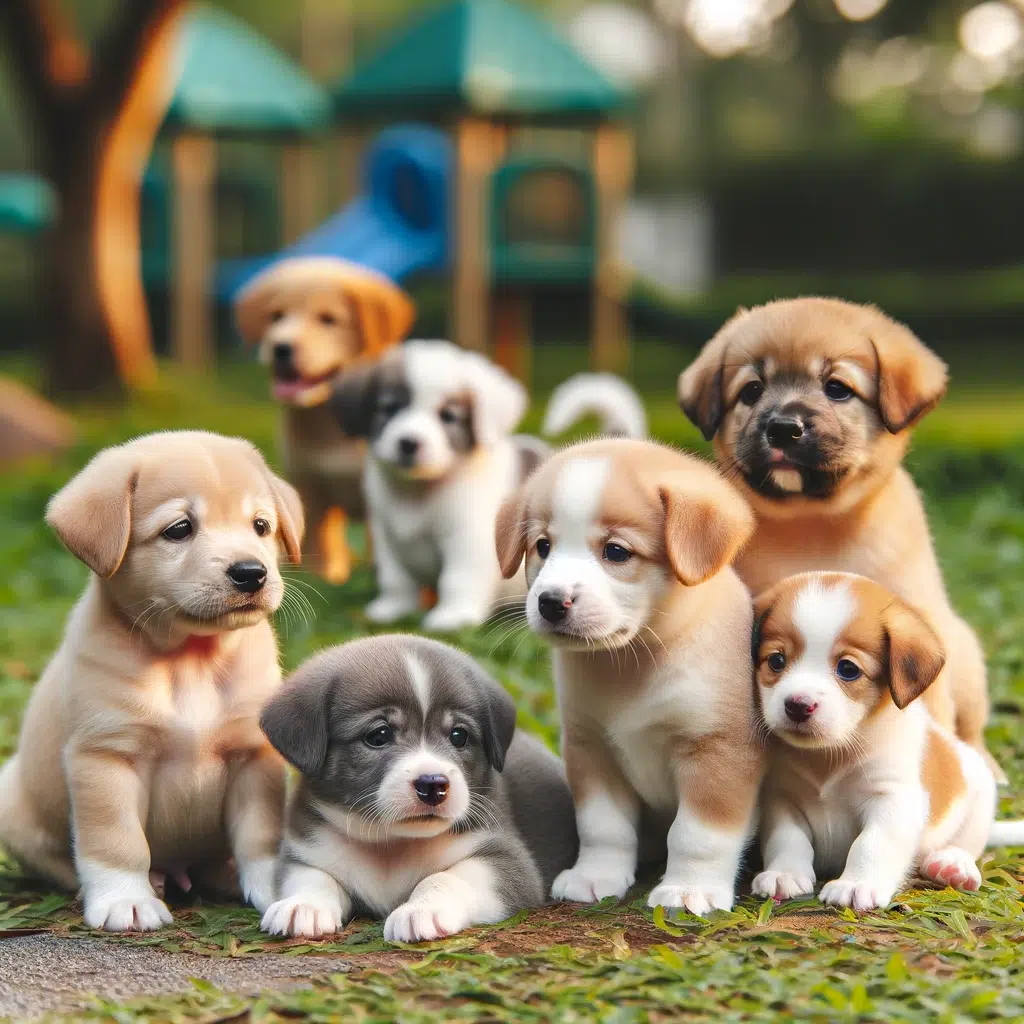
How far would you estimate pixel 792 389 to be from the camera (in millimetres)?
5020

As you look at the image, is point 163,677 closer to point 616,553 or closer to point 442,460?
point 616,553

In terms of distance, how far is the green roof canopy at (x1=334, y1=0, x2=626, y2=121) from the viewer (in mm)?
17625


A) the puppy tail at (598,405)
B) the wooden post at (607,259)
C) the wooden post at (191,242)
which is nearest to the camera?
the puppy tail at (598,405)

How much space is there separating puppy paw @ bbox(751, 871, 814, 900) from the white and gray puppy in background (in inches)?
138

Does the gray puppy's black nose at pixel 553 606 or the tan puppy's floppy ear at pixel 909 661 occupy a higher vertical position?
the gray puppy's black nose at pixel 553 606

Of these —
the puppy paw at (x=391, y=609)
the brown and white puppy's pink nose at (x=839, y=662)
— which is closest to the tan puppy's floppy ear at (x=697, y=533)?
the brown and white puppy's pink nose at (x=839, y=662)

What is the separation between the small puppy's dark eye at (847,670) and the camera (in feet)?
14.4

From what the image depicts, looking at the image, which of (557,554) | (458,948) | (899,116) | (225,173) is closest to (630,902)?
(458,948)

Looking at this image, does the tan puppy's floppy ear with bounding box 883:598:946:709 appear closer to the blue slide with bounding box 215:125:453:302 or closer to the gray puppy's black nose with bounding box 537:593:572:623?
the gray puppy's black nose with bounding box 537:593:572:623

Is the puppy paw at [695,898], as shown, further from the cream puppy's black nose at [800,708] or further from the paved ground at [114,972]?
the paved ground at [114,972]

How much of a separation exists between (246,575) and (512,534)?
814 mm

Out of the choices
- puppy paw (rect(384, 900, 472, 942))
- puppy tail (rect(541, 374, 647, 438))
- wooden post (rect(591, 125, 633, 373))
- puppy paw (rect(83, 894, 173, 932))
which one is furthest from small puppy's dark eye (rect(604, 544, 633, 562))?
wooden post (rect(591, 125, 633, 373))

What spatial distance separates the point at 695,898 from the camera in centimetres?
434

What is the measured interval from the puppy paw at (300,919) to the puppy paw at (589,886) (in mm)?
713
